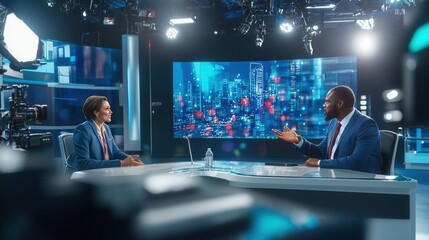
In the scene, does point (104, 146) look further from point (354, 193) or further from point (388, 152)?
point (388, 152)

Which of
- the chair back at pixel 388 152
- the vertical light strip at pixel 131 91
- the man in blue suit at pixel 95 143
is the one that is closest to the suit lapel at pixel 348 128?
the chair back at pixel 388 152

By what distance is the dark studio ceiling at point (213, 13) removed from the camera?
17.6ft

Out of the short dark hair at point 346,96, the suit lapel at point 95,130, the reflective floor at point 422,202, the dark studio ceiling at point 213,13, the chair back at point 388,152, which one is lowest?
the reflective floor at point 422,202

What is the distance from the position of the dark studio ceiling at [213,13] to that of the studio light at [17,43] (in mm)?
1531

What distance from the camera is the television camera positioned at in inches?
123

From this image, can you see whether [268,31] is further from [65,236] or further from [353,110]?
[65,236]

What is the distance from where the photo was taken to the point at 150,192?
199 cm

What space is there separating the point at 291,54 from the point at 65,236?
5826 millimetres

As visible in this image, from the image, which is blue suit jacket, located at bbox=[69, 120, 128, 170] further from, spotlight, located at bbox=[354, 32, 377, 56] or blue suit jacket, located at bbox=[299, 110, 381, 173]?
spotlight, located at bbox=[354, 32, 377, 56]

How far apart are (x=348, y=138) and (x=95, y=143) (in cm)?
161

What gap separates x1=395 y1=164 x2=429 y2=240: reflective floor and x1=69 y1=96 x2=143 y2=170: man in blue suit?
2172 mm

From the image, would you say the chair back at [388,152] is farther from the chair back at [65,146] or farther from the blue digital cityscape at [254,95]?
the blue digital cityscape at [254,95]

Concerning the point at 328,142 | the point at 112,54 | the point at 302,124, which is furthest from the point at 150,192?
the point at 112,54

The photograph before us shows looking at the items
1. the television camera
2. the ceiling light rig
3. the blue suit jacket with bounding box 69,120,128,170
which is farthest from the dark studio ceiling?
the blue suit jacket with bounding box 69,120,128,170
